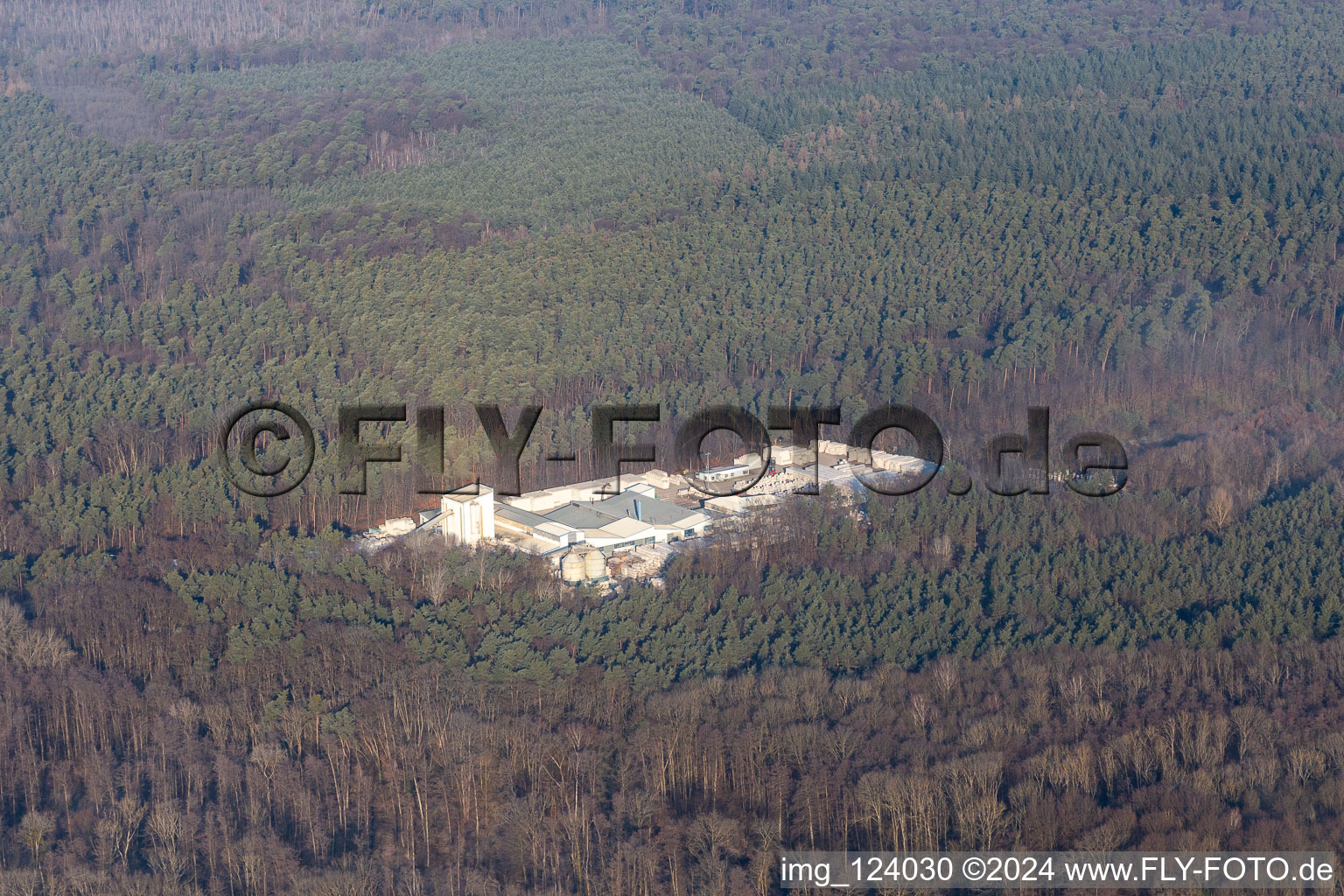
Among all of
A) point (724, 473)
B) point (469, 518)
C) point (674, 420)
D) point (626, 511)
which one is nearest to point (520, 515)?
point (469, 518)

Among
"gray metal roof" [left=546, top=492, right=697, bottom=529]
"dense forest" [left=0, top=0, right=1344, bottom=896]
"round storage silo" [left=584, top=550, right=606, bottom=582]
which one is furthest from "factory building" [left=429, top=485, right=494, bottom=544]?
"round storage silo" [left=584, top=550, right=606, bottom=582]

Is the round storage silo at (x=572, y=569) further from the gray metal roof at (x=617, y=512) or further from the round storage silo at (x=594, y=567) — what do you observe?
the gray metal roof at (x=617, y=512)

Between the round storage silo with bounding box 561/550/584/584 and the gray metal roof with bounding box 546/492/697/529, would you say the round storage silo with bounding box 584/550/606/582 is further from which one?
the gray metal roof with bounding box 546/492/697/529

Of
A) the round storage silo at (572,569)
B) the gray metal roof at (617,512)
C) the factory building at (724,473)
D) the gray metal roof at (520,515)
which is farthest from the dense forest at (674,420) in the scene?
the factory building at (724,473)

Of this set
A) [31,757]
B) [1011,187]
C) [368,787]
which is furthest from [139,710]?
[1011,187]

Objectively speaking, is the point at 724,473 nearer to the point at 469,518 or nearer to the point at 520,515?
the point at 520,515
